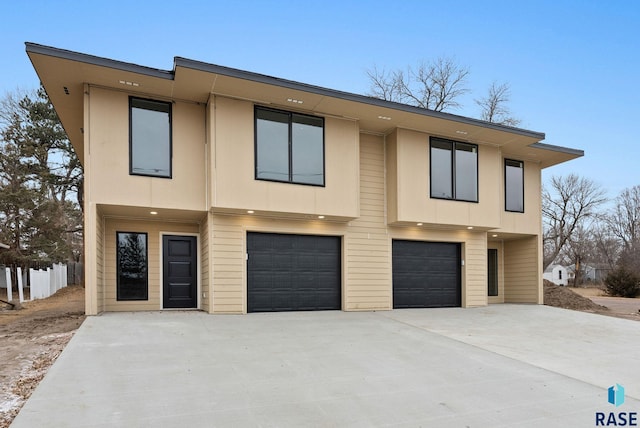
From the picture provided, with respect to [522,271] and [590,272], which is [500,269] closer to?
[522,271]

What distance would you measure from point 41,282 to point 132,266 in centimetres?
952

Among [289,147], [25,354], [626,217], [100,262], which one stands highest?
[289,147]

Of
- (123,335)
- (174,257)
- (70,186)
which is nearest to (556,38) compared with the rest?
(174,257)

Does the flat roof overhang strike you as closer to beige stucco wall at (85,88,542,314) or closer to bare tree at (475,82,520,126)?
beige stucco wall at (85,88,542,314)

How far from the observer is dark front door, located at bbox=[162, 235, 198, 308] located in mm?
9883

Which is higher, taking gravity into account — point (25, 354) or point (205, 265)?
point (205, 265)

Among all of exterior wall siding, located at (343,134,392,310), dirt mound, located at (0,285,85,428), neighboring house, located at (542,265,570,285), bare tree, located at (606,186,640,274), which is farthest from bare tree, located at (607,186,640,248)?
dirt mound, located at (0,285,85,428)

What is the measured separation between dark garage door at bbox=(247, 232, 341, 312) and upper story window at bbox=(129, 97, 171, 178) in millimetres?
2447

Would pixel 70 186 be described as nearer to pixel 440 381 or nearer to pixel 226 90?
pixel 226 90

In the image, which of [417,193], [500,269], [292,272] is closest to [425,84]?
[500,269]

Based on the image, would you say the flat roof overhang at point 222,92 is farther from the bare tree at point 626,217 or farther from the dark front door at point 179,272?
the bare tree at point 626,217

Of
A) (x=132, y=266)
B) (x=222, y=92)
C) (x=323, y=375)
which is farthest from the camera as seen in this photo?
(x=132, y=266)

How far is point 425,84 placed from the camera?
2134 centimetres

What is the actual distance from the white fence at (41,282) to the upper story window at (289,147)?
457 inches
